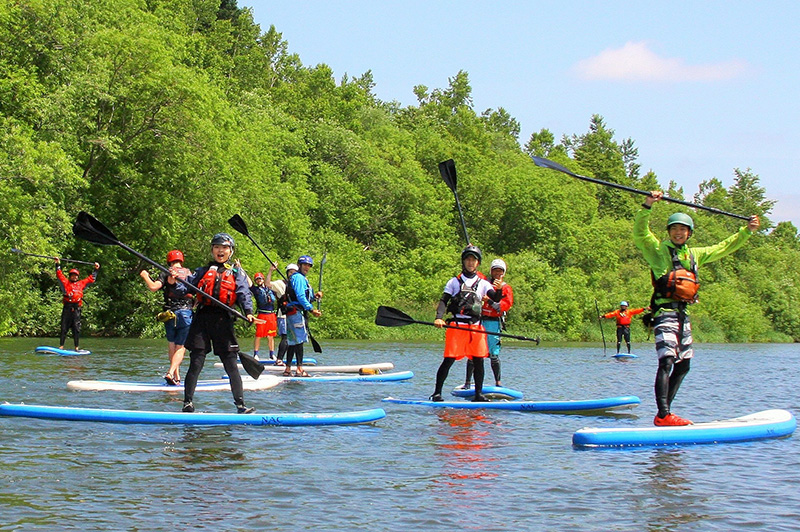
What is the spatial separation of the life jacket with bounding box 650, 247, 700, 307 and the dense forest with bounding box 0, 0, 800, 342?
74.7ft

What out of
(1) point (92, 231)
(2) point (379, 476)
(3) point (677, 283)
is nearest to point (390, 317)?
(1) point (92, 231)

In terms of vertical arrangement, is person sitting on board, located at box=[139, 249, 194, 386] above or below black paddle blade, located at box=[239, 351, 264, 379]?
above

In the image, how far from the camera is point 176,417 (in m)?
9.52

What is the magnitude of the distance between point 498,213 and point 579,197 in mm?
8224

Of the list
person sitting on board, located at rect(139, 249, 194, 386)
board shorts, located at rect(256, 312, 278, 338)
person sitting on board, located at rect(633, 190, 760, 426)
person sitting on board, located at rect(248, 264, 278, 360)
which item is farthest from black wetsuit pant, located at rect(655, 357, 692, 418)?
board shorts, located at rect(256, 312, 278, 338)

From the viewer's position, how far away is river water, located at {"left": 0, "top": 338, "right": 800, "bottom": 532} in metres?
6.07

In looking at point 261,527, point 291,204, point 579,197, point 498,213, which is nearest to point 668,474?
point 261,527

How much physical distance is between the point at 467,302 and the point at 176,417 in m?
3.76

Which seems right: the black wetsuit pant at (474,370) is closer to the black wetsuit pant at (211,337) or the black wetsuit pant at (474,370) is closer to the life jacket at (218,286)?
the black wetsuit pant at (211,337)

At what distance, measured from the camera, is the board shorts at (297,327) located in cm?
1561

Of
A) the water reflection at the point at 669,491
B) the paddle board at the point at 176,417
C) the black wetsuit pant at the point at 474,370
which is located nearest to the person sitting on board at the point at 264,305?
the black wetsuit pant at the point at 474,370

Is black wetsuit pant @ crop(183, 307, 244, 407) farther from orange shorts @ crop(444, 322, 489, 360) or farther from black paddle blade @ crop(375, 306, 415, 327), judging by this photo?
orange shorts @ crop(444, 322, 489, 360)

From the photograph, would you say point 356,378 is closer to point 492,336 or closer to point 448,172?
point 492,336

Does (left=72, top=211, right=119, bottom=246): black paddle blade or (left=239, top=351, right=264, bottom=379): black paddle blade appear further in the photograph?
(left=239, top=351, right=264, bottom=379): black paddle blade
